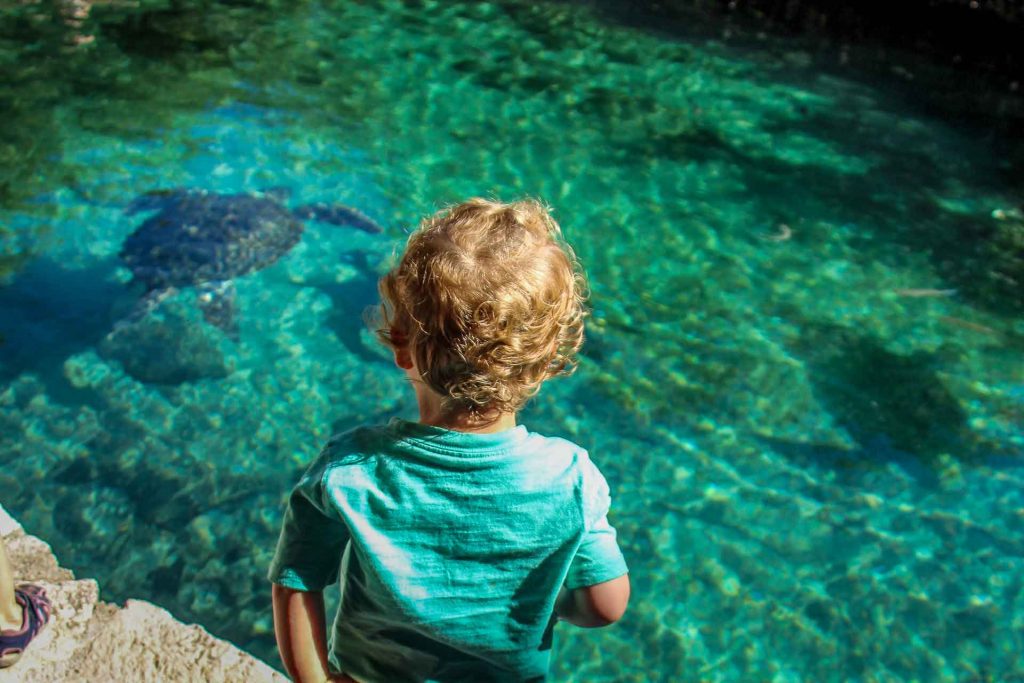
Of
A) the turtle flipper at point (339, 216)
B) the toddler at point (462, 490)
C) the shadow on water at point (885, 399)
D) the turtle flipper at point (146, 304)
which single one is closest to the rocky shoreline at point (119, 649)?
the toddler at point (462, 490)

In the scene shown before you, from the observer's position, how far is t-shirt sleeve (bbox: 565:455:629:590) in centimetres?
A: 146

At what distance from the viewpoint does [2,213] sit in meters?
A: 5.04

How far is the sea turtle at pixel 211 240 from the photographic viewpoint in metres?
4.76

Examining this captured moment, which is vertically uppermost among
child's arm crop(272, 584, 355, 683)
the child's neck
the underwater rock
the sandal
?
the child's neck

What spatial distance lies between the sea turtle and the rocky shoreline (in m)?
2.10

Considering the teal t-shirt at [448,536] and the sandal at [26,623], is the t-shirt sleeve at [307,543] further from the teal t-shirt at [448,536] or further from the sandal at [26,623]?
the sandal at [26,623]

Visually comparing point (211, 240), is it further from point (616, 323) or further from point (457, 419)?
point (457, 419)

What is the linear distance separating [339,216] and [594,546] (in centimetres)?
442

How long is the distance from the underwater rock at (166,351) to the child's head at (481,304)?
317 centimetres

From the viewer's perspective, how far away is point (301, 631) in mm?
1563

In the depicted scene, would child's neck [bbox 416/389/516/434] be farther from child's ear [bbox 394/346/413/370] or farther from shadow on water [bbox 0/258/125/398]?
shadow on water [bbox 0/258/125/398]

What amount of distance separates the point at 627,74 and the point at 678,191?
2.18 metres

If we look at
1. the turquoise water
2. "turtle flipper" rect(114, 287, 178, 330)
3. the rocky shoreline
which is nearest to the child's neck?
the rocky shoreline

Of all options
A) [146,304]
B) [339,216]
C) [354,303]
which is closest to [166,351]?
[146,304]
